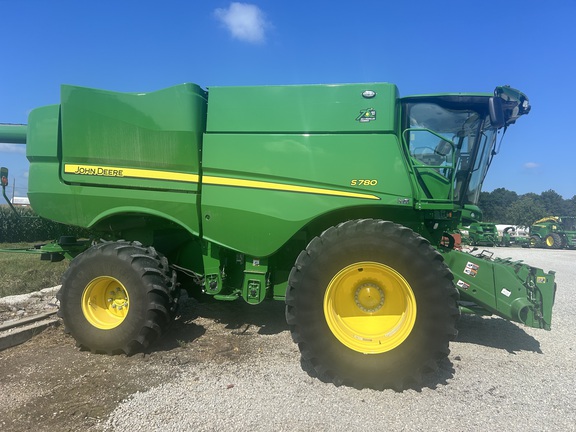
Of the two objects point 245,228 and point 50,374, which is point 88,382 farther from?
point 245,228

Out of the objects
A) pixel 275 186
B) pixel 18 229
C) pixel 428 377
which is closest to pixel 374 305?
pixel 428 377

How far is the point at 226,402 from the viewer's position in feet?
10.7

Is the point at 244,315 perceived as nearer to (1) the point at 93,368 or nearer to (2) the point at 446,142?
(1) the point at 93,368

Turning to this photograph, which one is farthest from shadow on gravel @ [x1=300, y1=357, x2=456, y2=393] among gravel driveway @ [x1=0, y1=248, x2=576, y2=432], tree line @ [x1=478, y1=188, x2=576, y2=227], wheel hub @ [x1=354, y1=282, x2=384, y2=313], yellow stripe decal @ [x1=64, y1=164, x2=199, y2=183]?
tree line @ [x1=478, y1=188, x2=576, y2=227]

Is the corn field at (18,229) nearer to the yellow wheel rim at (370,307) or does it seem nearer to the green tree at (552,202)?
the yellow wheel rim at (370,307)

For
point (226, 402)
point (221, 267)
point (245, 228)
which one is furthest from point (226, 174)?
point (226, 402)

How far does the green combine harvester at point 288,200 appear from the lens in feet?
12.1

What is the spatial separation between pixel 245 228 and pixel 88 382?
2034 millimetres

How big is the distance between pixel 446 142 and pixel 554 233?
29400 mm

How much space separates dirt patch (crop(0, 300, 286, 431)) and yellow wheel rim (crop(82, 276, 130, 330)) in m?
0.37

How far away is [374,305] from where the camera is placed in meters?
3.90

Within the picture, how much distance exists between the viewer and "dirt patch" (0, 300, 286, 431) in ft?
9.94

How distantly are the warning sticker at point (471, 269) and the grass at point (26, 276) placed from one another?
22.2 ft

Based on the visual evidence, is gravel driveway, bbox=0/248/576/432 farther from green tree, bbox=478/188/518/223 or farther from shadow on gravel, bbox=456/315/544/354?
green tree, bbox=478/188/518/223
